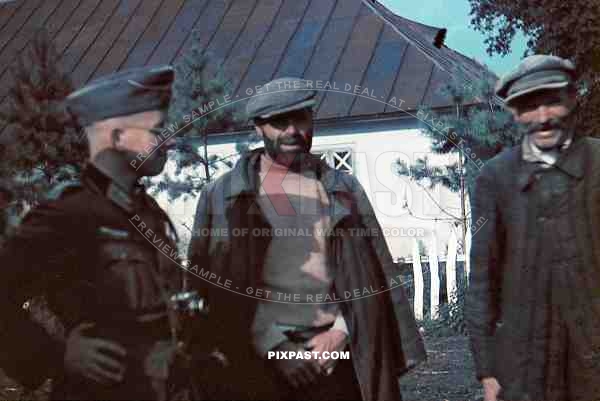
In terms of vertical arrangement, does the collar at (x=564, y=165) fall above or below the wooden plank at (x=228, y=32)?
below

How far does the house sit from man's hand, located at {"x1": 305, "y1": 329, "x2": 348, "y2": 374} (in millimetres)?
501

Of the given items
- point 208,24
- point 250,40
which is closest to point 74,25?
point 208,24

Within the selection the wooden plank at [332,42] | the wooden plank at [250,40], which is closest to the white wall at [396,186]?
the wooden plank at [332,42]

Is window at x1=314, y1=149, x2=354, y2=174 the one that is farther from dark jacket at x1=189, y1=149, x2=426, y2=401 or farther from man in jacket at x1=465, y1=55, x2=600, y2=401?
man in jacket at x1=465, y1=55, x2=600, y2=401

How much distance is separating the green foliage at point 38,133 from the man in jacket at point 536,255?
1.24 meters

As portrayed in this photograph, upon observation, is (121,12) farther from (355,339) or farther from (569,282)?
(569,282)

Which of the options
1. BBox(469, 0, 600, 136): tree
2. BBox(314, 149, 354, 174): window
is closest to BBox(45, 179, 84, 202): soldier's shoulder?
BBox(314, 149, 354, 174): window

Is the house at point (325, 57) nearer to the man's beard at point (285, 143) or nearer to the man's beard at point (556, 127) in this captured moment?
the man's beard at point (285, 143)

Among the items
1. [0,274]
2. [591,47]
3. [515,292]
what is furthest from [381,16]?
[0,274]

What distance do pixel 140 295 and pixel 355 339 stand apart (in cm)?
65

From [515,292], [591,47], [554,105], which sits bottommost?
[515,292]

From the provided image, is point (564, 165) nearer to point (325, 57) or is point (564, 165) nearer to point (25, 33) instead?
point (325, 57)

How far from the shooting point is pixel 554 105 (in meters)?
2.46

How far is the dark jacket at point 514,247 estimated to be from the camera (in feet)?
7.93
